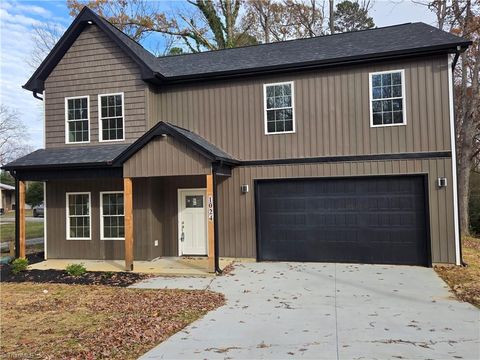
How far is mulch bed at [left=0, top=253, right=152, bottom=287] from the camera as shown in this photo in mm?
9422

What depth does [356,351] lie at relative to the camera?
15.8 feet

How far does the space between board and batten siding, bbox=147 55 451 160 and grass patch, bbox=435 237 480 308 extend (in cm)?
299

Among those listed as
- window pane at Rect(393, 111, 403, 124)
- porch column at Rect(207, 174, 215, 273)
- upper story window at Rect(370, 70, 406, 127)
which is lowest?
porch column at Rect(207, 174, 215, 273)

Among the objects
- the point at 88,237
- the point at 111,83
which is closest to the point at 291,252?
the point at 88,237

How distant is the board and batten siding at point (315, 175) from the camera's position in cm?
1012

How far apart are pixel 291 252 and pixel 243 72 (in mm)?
5303

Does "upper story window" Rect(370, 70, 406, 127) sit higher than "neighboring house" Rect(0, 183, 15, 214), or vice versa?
"upper story window" Rect(370, 70, 406, 127)

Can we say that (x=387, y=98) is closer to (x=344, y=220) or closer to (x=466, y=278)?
(x=344, y=220)

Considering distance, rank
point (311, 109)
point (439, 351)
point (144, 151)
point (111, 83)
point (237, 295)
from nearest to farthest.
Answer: point (439, 351) → point (237, 295) → point (144, 151) → point (311, 109) → point (111, 83)

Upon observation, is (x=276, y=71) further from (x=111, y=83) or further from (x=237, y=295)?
(x=237, y=295)

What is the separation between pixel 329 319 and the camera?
6.19m

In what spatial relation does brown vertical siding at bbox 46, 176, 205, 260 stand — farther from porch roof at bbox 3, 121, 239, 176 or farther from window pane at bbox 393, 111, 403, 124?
window pane at bbox 393, 111, 403, 124

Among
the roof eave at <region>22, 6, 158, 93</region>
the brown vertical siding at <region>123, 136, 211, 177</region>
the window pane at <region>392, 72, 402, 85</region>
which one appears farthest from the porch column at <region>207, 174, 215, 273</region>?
the window pane at <region>392, 72, 402, 85</region>

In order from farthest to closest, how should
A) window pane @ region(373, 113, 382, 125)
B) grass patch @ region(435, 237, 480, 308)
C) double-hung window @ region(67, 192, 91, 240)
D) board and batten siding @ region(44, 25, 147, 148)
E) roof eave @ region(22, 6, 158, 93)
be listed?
1. double-hung window @ region(67, 192, 91, 240)
2. board and batten siding @ region(44, 25, 147, 148)
3. roof eave @ region(22, 6, 158, 93)
4. window pane @ region(373, 113, 382, 125)
5. grass patch @ region(435, 237, 480, 308)
